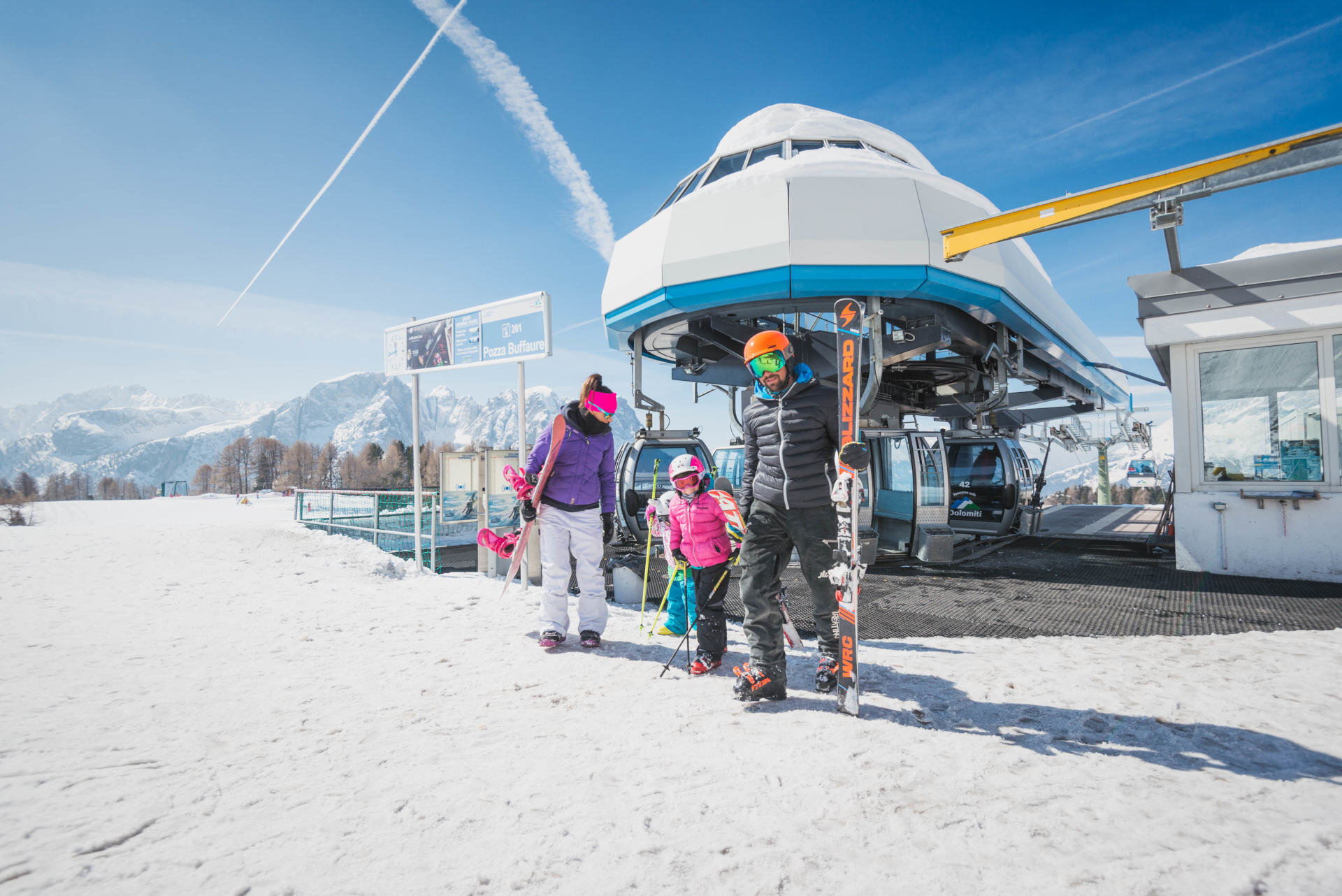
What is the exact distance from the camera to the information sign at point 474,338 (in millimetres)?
6242

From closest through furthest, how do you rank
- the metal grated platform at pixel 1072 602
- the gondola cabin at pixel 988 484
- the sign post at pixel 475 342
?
the metal grated platform at pixel 1072 602 → the sign post at pixel 475 342 → the gondola cabin at pixel 988 484

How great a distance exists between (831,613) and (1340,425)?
24.0ft

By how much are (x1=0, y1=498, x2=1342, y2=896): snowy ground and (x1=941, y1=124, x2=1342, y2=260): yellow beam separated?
481 cm

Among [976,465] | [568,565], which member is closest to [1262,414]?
[976,465]

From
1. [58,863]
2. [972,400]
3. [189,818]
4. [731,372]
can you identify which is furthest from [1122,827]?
[972,400]

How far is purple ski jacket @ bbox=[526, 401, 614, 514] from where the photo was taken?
14.9ft

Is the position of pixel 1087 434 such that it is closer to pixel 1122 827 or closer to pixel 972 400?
pixel 972 400

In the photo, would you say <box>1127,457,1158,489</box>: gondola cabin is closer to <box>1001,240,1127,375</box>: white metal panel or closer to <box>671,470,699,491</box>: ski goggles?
<box>1001,240,1127,375</box>: white metal panel

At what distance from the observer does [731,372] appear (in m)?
13.2

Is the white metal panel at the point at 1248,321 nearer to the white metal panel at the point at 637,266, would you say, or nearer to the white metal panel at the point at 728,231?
the white metal panel at the point at 728,231

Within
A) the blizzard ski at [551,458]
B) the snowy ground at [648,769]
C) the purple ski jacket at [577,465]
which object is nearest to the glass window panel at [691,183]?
the purple ski jacket at [577,465]

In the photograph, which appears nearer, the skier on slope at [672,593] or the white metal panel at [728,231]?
the skier on slope at [672,593]

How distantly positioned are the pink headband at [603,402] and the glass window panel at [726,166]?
21.3ft

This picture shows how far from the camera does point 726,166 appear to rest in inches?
390
